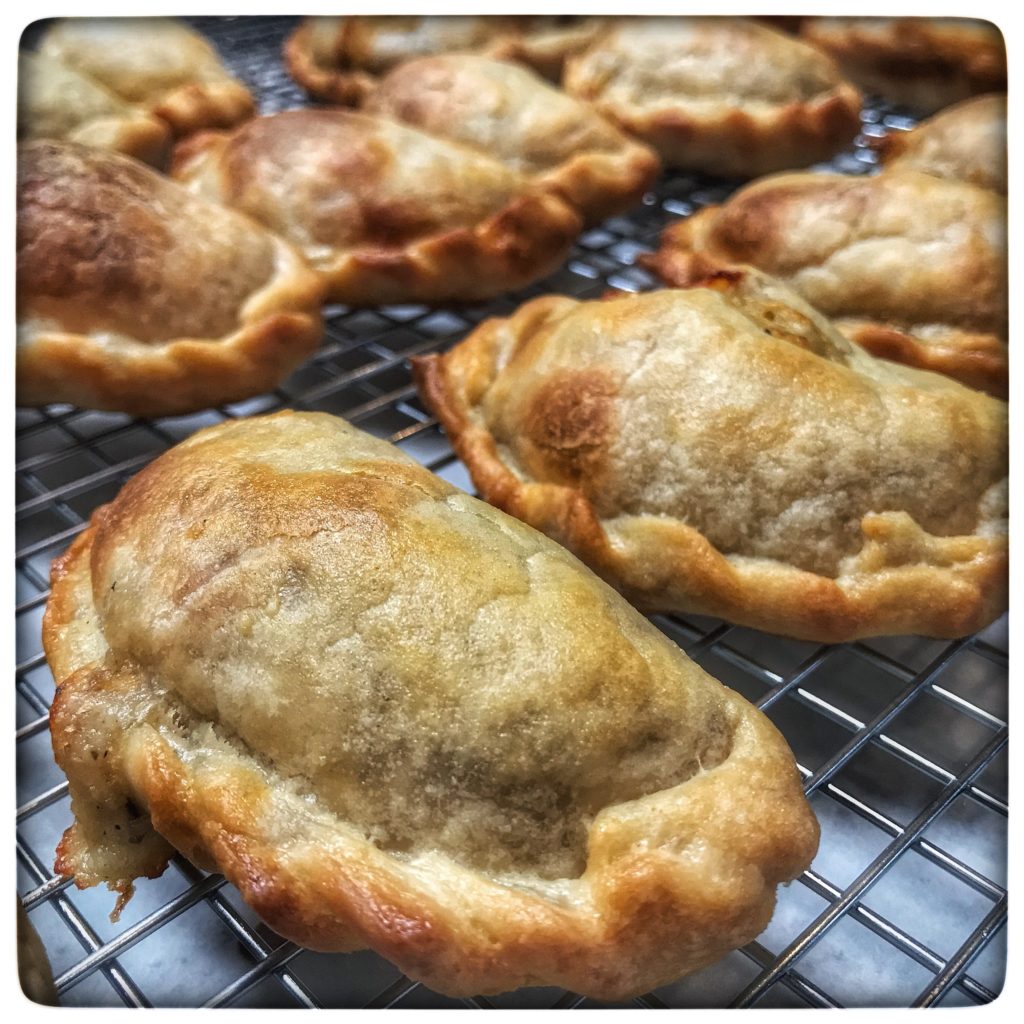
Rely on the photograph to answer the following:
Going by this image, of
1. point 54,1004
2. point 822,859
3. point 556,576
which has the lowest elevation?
point 822,859

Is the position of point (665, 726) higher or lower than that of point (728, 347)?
lower

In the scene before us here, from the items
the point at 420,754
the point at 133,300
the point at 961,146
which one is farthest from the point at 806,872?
the point at 961,146

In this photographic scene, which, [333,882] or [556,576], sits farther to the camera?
[556,576]

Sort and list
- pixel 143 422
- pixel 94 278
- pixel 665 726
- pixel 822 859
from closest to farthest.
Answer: pixel 665 726 < pixel 822 859 < pixel 94 278 < pixel 143 422

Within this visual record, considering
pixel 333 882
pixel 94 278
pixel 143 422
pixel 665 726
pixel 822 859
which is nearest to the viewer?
pixel 333 882

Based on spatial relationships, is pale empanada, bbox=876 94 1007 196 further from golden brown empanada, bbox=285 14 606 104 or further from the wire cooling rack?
the wire cooling rack

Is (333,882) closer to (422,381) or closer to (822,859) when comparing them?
(822,859)

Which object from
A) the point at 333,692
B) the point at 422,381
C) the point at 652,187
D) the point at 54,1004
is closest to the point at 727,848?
the point at 333,692
